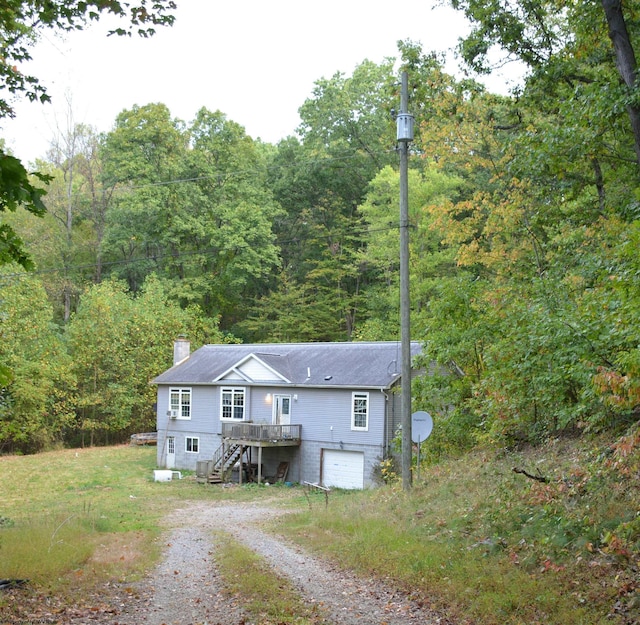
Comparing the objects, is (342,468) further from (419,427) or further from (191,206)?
(191,206)

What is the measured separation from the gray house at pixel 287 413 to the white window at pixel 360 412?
1.7 inches

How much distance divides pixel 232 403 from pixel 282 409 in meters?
2.81

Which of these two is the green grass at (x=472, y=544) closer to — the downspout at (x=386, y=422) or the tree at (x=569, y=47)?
the tree at (x=569, y=47)

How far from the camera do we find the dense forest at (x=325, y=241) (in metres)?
14.5

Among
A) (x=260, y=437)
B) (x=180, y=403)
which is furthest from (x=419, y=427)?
(x=180, y=403)

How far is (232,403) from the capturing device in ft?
111

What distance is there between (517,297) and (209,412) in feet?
71.0

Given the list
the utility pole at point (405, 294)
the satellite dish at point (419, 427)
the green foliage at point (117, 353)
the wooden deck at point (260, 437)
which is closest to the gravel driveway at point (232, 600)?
the utility pole at point (405, 294)

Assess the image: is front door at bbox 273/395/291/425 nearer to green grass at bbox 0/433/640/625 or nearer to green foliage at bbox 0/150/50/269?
green grass at bbox 0/433/640/625

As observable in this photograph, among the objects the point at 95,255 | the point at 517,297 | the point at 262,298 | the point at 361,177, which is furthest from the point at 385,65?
the point at 517,297

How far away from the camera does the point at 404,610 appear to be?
7.93 metres

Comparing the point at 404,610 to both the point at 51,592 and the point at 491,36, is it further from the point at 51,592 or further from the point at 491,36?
the point at 491,36

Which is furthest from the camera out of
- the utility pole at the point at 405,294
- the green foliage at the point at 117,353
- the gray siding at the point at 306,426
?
the green foliage at the point at 117,353

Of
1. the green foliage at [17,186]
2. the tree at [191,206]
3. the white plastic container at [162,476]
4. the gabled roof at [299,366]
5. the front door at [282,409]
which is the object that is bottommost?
the white plastic container at [162,476]
